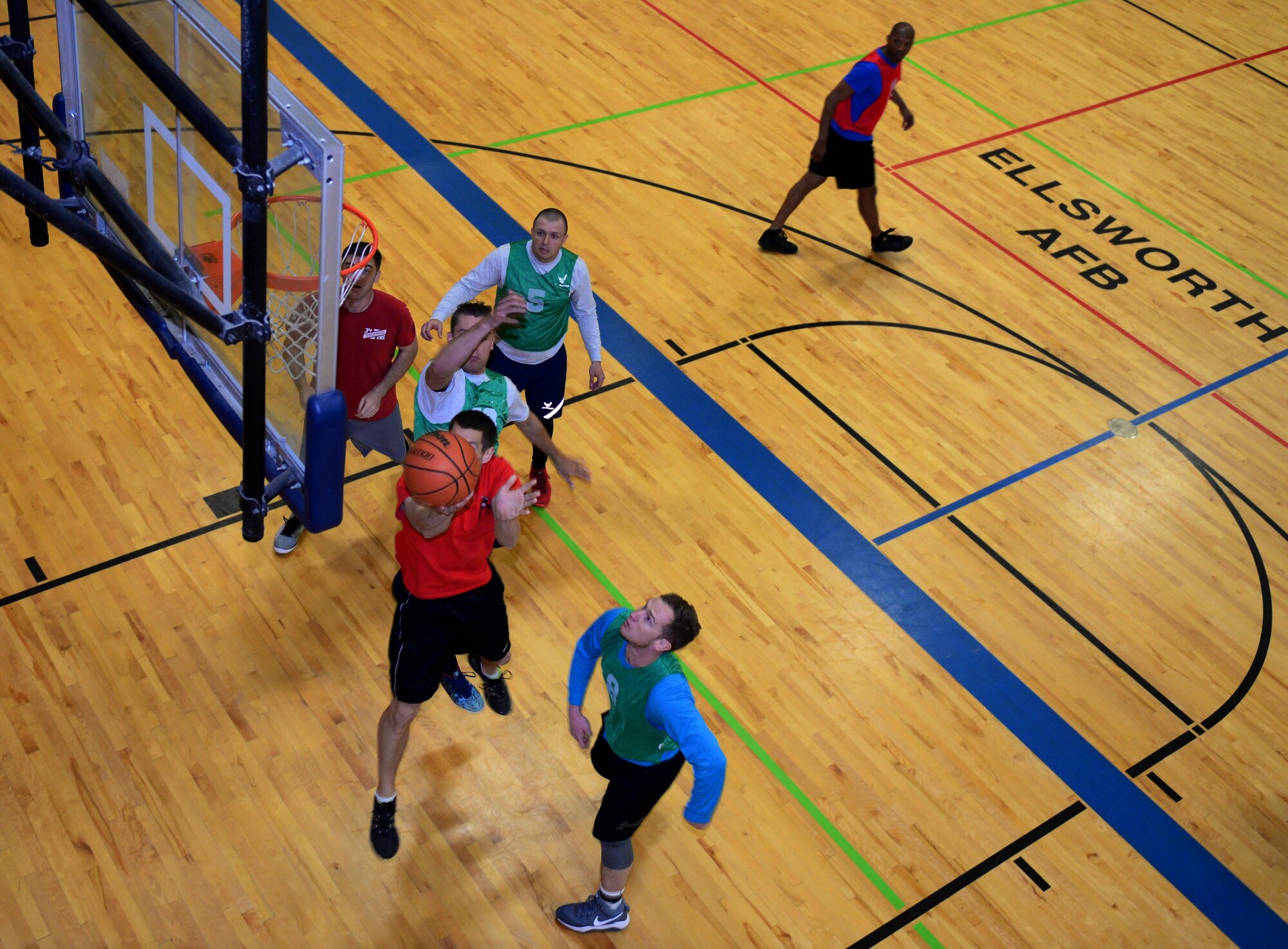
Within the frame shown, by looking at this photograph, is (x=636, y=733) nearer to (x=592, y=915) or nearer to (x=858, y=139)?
(x=592, y=915)

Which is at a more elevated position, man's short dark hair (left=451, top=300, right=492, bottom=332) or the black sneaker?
man's short dark hair (left=451, top=300, right=492, bottom=332)

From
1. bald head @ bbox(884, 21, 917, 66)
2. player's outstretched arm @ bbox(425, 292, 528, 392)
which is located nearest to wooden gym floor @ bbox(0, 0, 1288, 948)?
player's outstretched arm @ bbox(425, 292, 528, 392)

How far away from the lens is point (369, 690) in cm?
536

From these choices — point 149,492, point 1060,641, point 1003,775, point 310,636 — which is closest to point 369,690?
point 310,636

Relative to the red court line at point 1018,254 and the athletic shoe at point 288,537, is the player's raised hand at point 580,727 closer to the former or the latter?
the athletic shoe at point 288,537

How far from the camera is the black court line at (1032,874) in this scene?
512 centimetres

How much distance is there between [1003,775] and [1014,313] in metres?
4.07

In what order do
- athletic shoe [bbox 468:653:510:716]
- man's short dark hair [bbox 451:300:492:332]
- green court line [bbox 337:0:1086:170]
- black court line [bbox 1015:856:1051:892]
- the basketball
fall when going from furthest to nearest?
→ green court line [bbox 337:0:1086:170], athletic shoe [bbox 468:653:510:716], man's short dark hair [bbox 451:300:492:332], black court line [bbox 1015:856:1051:892], the basketball

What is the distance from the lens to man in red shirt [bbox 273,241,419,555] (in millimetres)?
5273

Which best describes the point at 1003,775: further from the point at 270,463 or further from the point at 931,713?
the point at 270,463

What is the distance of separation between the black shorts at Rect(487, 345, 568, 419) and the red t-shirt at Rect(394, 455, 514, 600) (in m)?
1.53

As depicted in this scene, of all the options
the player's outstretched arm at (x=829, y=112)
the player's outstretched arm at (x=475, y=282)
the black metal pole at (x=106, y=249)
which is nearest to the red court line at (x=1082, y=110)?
the player's outstretched arm at (x=829, y=112)

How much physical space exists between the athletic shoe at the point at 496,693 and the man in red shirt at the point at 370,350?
4.22ft

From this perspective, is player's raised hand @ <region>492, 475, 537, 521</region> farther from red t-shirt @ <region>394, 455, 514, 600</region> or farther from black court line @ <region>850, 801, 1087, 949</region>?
black court line @ <region>850, 801, 1087, 949</region>
